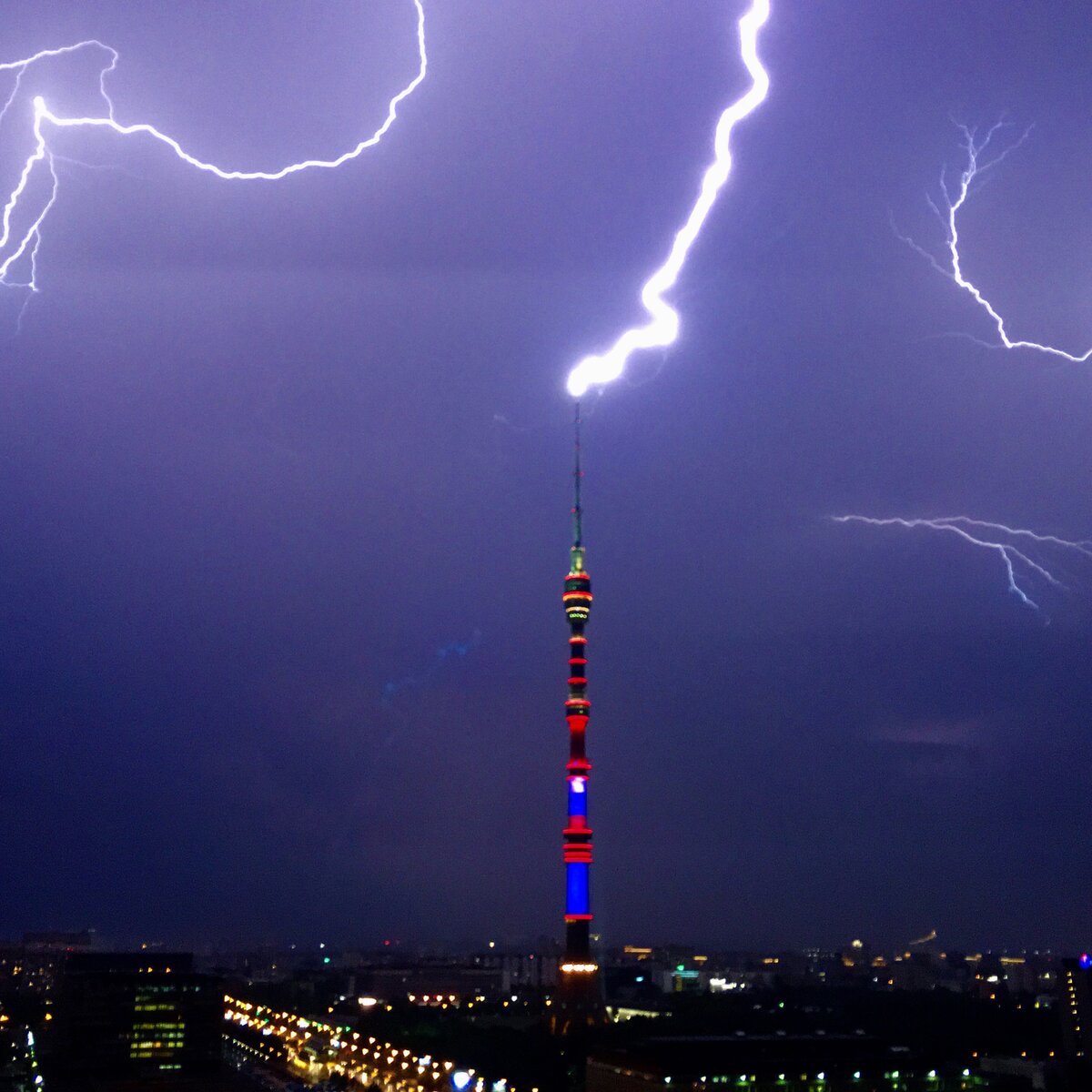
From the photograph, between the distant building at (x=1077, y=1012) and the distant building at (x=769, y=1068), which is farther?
the distant building at (x=1077, y=1012)

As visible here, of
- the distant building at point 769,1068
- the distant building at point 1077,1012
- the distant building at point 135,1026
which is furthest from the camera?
the distant building at point 135,1026

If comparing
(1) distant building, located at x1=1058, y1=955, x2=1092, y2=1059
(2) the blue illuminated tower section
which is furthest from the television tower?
(1) distant building, located at x1=1058, y1=955, x2=1092, y2=1059

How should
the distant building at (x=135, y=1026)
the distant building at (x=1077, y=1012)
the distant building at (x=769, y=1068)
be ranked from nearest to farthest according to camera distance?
the distant building at (x=769, y=1068)
the distant building at (x=1077, y=1012)
the distant building at (x=135, y=1026)

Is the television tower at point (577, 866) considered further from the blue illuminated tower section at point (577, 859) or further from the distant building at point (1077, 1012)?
the distant building at point (1077, 1012)

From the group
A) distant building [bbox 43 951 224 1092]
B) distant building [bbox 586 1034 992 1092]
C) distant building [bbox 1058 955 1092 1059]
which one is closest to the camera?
distant building [bbox 586 1034 992 1092]

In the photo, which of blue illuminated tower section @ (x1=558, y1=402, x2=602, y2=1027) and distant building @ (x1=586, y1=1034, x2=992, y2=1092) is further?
blue illuminated tower section @ (x1=558, y1=402, x2=602, y2=1027)

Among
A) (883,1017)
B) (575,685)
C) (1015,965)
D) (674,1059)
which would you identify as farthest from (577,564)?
(1015,965)

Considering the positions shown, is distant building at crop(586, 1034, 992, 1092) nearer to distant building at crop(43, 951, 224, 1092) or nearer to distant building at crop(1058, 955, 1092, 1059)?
distant building at crop(1058, 955, 1092, 1059)

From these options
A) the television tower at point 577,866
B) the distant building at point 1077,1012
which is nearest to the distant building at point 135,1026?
the television tower at point 577,866
